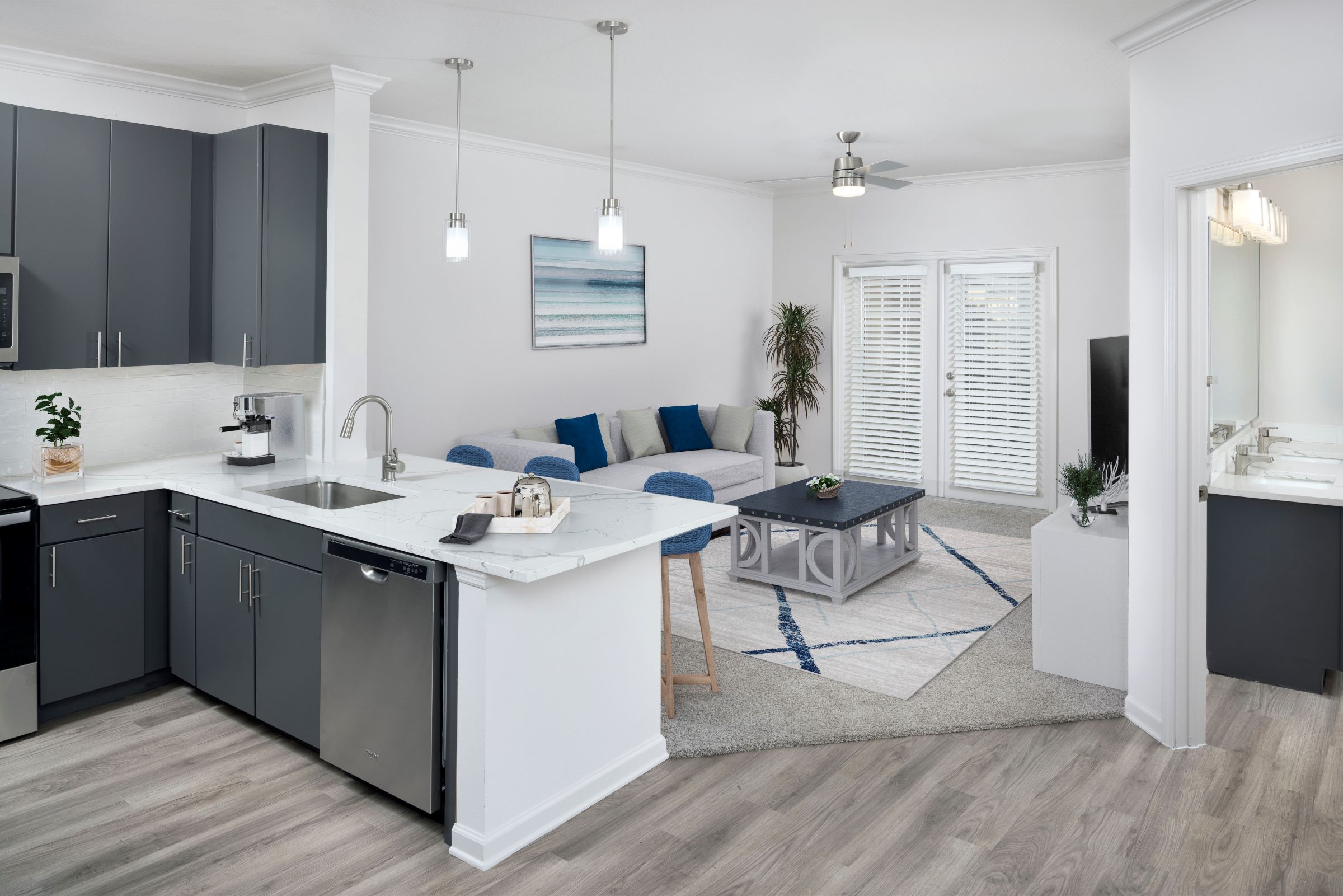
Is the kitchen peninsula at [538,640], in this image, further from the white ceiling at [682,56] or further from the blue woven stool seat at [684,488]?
the white ceiling at [682,56]

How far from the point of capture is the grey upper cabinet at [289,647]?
123 inches

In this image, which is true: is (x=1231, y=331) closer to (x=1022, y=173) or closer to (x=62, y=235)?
(x=1022, y=173)

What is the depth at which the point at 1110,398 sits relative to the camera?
4230 millimetres

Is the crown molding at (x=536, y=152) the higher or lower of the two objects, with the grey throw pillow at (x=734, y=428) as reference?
higher

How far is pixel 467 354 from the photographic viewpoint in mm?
6152

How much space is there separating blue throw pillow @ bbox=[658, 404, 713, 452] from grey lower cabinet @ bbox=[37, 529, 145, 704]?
4.22 meters

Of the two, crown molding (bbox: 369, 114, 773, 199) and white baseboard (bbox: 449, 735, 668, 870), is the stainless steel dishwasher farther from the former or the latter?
crown molding (bbox: 369, 114, 773, 199)

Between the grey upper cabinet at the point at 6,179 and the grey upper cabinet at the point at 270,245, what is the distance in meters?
0.79

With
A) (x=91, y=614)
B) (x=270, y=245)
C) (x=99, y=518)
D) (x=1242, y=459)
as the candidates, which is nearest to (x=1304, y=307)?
(x=1242, y=459)

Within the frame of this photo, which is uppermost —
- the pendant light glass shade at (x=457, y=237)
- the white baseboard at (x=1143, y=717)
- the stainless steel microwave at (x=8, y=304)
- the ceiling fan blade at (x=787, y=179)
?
the ceiling fan blade at (x=787, y=179)

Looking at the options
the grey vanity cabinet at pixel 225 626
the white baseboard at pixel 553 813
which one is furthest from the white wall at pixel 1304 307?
the grey vanity cabinet at pixel 225 626

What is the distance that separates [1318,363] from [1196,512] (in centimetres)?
268

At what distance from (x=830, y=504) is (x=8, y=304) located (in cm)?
400

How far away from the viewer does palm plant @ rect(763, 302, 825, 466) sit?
27.8 ft
